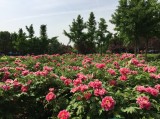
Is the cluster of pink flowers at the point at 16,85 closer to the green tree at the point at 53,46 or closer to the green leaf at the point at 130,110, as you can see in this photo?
the green leaf at the point at 130,110

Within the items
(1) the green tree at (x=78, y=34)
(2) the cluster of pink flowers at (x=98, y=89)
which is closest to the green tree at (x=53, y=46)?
(1) the green tree at (x=78, y=34)

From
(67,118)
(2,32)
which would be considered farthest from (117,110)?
(2,32)

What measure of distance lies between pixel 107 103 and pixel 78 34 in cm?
4573

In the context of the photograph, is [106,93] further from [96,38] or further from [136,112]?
[96,38]

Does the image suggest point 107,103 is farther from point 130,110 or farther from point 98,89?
point 98,89

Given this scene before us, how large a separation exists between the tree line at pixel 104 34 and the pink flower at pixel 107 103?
30.6 meters

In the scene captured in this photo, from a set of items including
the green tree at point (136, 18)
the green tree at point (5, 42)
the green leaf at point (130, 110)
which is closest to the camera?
the green leaf at point (130, 110)

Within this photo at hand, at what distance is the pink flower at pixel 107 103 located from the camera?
4.43 m

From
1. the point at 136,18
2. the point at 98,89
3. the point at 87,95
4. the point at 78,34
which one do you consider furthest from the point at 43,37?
the point at 87,95

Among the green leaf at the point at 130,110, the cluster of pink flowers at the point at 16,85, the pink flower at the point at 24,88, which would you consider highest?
the cluster of pink flowers at the point at 16,85

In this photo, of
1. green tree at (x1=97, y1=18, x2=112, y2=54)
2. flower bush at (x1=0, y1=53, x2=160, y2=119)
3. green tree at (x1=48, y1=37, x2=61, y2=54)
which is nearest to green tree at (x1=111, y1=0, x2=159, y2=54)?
green tree at (x1=97, y1=18, x2=112, y2=54)

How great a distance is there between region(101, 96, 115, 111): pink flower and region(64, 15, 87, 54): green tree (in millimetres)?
44779

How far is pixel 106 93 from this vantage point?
15.8 feet

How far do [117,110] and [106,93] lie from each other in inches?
14.5
